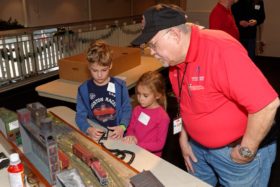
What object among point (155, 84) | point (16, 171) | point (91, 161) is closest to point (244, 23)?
point (155, 84)

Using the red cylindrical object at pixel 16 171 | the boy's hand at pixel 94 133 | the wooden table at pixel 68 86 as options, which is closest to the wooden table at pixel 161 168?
the boy's hand at pixel 94 133

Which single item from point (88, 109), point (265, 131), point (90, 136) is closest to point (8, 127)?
point (90, 136)

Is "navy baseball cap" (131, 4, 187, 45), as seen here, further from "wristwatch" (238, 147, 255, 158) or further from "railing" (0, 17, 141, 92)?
"railing" (0, 17, 141, 92)

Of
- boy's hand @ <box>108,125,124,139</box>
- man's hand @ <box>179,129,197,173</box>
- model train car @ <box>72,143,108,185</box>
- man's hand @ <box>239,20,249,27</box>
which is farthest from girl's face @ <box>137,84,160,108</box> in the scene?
man's hand @ <box>239,20,249,27</box>

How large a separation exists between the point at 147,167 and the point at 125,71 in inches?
71.1

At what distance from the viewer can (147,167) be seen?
4.29ft

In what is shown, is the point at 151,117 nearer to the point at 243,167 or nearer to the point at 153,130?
the point at 153,130

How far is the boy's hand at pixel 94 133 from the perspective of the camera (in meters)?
1.58

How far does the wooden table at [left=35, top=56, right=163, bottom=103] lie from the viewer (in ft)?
7.84

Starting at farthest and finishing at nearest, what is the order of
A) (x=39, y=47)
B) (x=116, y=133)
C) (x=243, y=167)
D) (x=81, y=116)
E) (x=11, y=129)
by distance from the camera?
(x=39, y=47) < (x=81, y=116) < (x=116, y=133) < (x=11, y=129) < (x=243, y=167)

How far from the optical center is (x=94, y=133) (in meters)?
1.59

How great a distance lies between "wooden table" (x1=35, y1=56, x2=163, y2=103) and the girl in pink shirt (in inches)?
28.2

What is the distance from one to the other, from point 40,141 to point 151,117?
32.4 inches

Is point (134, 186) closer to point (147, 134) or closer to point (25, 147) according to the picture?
point (25, 147)
